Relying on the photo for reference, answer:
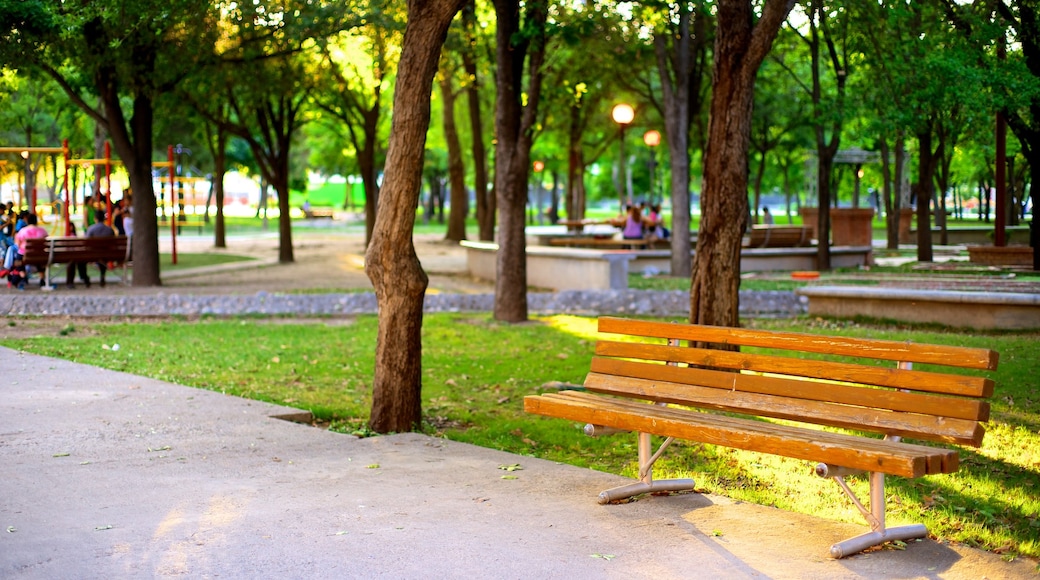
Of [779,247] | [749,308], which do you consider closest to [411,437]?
[749,308]

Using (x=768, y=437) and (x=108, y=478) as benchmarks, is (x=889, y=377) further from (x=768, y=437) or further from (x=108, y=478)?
(x=108, y=478)

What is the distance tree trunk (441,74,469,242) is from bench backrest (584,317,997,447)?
91.3 ft

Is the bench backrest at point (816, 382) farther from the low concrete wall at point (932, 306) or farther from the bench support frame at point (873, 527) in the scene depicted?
the low concrete wall at point (932, 306)

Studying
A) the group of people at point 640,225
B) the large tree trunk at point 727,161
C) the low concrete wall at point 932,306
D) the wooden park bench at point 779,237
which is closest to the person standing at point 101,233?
the group of people at point 640,225

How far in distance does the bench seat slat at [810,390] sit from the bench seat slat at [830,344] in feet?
0.56

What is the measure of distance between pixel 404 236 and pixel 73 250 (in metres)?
13.7

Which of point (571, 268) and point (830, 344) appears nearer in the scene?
point (830, 344)

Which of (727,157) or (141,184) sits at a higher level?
(141,184)

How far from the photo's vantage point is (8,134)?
144 feet

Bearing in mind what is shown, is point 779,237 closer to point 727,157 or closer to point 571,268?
point 571,268

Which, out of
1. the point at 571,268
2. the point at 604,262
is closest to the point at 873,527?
the point at 604,262

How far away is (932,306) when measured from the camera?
1387cm

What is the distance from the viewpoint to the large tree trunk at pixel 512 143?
1441cm

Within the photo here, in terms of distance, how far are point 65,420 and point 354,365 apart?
376cm
